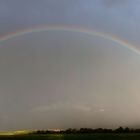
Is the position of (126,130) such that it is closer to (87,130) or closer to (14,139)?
(87,130)

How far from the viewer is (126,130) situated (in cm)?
5256

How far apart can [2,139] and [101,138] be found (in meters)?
8.85

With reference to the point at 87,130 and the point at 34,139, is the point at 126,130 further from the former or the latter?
the point at 34,139

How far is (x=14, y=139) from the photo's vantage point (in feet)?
141

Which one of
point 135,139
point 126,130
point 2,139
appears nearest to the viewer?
point 135,139

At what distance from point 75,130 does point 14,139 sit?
12.7 m

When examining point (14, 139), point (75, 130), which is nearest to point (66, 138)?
point (14, 139)

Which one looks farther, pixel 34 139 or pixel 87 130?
pixel 87 130

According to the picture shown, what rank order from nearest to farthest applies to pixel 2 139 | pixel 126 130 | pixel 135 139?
pixel 135 139 → pixel 2 139 → pixel 126 130

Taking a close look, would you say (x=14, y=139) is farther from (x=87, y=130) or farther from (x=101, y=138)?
(x=87, y=130)

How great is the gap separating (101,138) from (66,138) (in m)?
3.54

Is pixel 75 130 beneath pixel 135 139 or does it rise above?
above

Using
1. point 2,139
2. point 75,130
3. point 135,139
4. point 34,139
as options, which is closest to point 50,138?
point 34,139

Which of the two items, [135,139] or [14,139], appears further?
[14,139]
